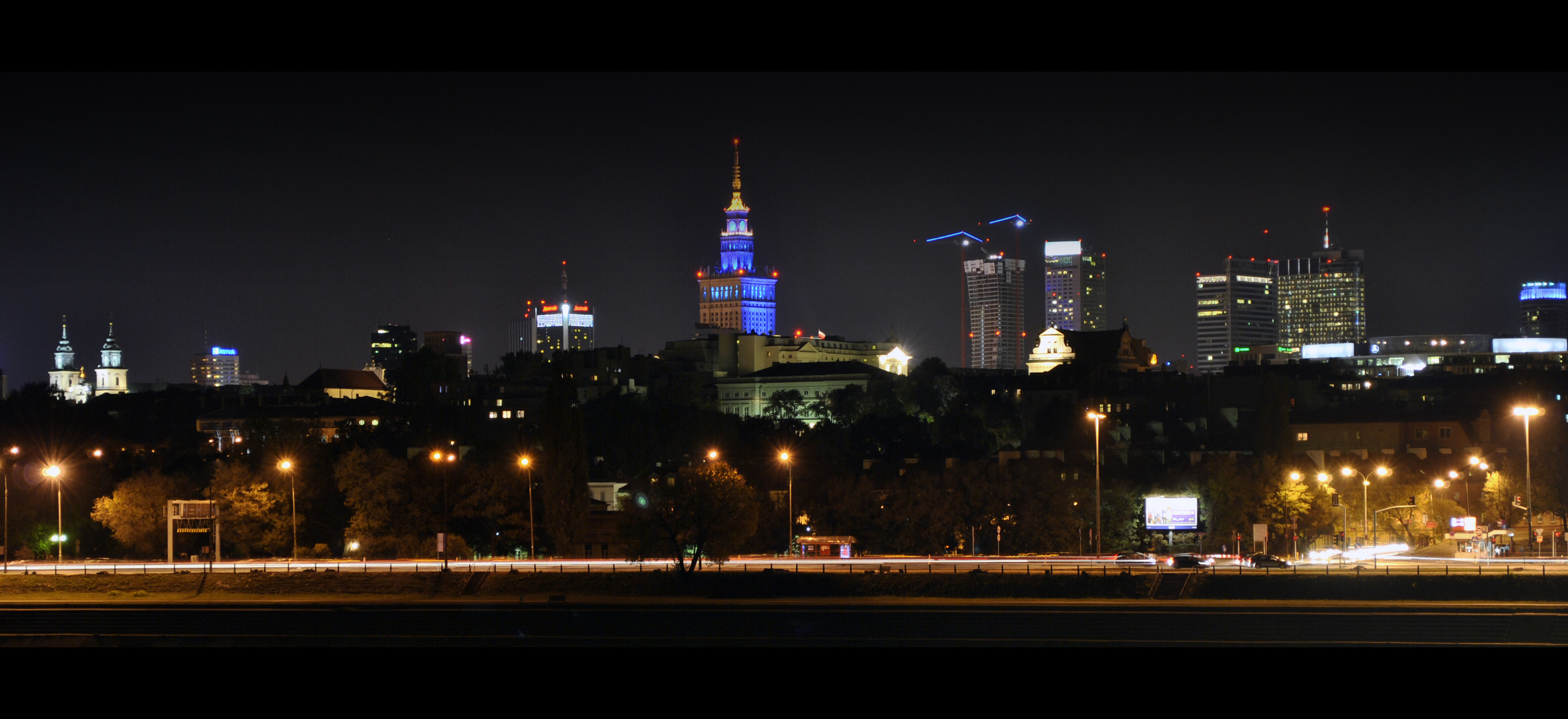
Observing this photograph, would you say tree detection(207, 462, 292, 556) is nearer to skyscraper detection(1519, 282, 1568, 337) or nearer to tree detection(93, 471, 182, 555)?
tree detection(93, 471, 182, 555)

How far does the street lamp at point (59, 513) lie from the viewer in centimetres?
5156

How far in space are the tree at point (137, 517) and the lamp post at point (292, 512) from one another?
4.33m

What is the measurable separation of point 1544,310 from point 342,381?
147602mm

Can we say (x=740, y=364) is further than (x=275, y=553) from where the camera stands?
Yes

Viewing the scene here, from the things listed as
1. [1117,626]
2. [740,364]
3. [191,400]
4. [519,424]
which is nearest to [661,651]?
[1117,626]

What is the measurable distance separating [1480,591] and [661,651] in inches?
1031

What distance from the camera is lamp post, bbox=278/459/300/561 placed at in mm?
52250

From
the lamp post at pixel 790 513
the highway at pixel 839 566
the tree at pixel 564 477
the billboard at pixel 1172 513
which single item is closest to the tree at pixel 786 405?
the lamp post at pixel 790 513

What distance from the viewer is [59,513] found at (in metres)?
53.2

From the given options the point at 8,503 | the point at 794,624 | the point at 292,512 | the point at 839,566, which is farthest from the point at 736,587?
the point at 8,503

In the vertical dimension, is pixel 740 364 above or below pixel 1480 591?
above

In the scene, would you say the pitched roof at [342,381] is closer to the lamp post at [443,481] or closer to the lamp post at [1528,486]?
the lamp post at [443,481]

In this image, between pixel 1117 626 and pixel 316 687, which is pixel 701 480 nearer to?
pixel 1117 626

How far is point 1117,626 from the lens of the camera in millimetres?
36781
